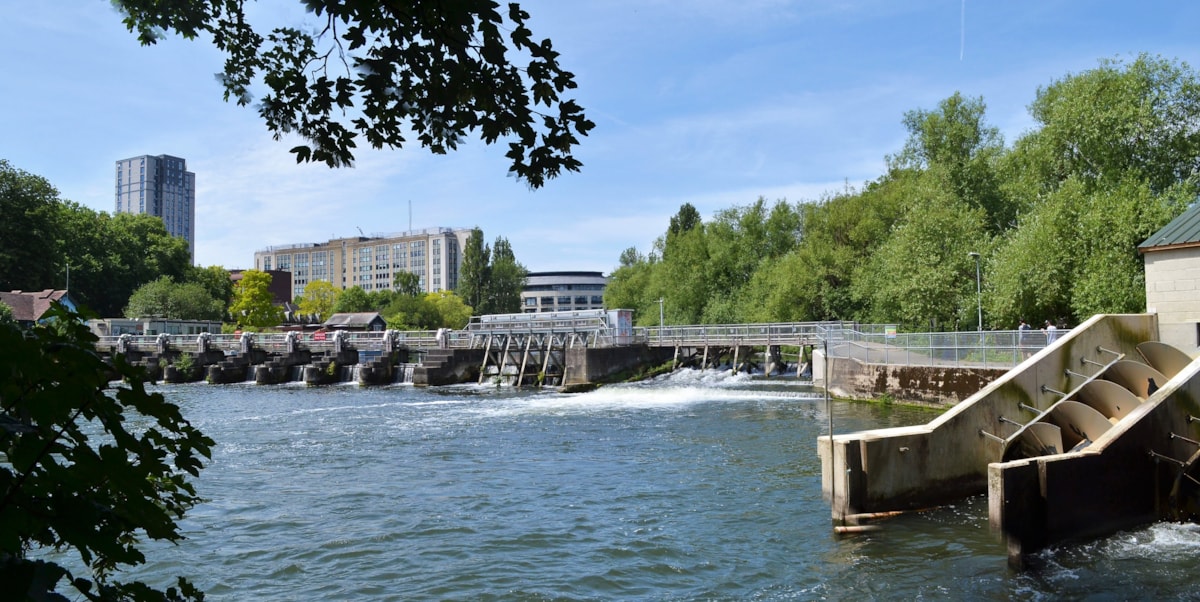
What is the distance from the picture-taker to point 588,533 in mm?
13430

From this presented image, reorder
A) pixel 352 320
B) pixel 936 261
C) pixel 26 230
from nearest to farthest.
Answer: pixel 936 261 < pixel 26 230 < pixel 352 320

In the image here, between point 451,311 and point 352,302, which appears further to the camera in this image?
point 352,302

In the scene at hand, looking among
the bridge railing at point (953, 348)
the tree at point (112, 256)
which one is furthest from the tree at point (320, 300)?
the bridge railing at point (953, 348)

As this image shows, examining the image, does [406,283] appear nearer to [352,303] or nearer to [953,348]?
[352,303]

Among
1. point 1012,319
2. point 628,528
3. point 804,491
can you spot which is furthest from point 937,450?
point 1012,319

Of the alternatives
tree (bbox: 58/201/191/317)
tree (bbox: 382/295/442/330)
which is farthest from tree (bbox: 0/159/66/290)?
tree (bbox: 382/295/442/330)

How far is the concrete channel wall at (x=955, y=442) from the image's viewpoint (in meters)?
Answer: 13.2

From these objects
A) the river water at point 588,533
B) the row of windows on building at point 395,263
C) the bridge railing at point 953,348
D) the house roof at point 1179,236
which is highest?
the row of windows on building at point 395,263

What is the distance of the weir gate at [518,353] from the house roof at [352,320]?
38442mm

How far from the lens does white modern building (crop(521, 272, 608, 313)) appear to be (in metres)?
190

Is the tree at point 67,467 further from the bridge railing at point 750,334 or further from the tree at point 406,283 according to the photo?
the tree at point 406,283

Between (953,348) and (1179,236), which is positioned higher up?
(1179,236)

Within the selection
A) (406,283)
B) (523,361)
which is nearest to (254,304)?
(406,283)

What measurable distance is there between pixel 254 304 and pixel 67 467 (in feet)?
352
